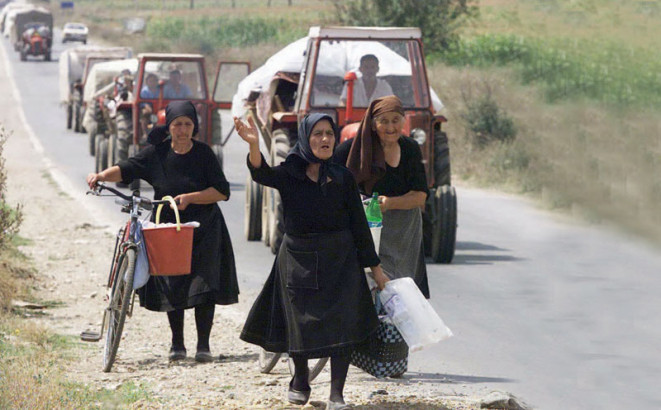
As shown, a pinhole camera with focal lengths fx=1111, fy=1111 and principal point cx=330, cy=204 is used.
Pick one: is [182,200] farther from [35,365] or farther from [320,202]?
[320,202]

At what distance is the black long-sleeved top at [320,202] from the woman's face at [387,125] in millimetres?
506

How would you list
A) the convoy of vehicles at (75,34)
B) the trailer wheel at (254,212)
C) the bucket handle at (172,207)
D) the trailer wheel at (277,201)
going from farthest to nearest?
the convoy of vehicles at (75,34) → the trailer wheel at (254,212) → the trailer wheel at (277,201) → the bucket handle at (172,207)

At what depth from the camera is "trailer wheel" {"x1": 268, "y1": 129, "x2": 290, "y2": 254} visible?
1154 cm

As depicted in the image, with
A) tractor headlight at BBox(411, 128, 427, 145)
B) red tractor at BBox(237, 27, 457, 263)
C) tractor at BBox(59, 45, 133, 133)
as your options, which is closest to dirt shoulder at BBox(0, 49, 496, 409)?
red tractor at BBox(237, 27, 457, 263)

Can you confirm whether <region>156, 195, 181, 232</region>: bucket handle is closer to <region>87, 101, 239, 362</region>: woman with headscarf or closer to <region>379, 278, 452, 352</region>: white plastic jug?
<region>87, 101, 239, 362</region>: woman with headscarf

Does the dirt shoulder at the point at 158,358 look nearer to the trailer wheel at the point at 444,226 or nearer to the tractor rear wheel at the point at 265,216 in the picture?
the tractor rear wheel at the point at 265,216

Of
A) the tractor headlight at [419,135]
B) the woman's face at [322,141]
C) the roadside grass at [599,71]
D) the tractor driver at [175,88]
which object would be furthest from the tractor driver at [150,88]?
the roadside grass at [599,71]

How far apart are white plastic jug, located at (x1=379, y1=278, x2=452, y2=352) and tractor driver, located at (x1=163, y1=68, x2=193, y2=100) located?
14615 millimetres

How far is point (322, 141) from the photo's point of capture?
5039 millimetres

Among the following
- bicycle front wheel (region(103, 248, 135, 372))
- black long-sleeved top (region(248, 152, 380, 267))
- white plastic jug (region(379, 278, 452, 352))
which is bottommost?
bicycle front wheel (region(103, 248, 135, 372))

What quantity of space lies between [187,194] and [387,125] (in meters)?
1.66

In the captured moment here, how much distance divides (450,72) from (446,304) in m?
22.3

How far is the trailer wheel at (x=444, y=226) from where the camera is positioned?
11.6 m

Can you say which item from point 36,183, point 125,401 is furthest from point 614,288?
point 36,183
